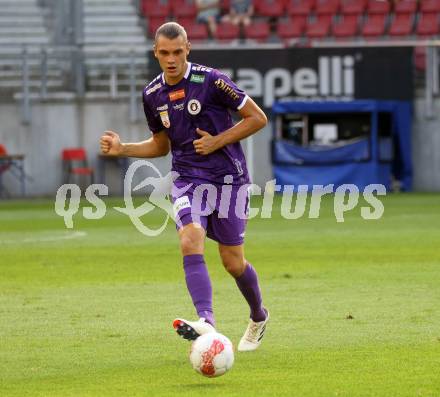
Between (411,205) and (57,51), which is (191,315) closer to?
(411,205)

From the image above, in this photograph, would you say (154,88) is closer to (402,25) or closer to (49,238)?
(49,238)

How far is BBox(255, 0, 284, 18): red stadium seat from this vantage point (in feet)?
116

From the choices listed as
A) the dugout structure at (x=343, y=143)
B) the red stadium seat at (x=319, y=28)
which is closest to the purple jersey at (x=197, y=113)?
the dugout structure at (x=343, y=143)

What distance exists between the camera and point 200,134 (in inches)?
340

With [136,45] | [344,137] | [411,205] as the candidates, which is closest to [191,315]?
[411,205]

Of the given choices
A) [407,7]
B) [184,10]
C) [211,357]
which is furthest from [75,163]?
[211,357]

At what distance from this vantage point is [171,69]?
848 cm

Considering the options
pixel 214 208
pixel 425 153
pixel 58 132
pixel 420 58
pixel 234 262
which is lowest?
pixel 425 153

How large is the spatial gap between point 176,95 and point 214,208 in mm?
745

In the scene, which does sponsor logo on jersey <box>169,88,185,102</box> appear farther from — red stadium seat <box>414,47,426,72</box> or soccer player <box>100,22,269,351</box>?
red stadium seat <box>414,47,426,72</box>

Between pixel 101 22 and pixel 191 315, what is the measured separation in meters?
25.8

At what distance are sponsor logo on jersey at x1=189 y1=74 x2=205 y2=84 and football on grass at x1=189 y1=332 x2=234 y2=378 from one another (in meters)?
1.83

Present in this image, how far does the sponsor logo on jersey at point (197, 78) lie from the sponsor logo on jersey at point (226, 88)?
0.29ft

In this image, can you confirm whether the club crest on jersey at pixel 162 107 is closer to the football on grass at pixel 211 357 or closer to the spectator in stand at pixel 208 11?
the football on grass at pixel 211 357
